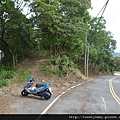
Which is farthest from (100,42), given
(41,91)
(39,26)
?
(41,91)

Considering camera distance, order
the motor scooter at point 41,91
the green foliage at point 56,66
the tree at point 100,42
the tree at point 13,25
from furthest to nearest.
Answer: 1. the tree at point 100,42
2. the green foliage at point 56,66
3. the tree at point 13,25
4. the motor scooter at point 41,91

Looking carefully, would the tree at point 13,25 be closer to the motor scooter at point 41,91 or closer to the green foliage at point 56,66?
the green foliage at point 56,66

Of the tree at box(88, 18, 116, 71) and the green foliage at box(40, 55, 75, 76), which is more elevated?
the tree at box(88, 18, 116, 71)

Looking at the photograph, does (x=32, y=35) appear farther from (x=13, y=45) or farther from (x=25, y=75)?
(x=25, y=75)

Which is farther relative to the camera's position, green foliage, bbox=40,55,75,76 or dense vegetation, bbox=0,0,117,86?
green foliage, bbox=40,55,75,76

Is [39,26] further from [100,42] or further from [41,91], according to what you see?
[100,42]

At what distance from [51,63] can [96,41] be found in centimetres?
1860

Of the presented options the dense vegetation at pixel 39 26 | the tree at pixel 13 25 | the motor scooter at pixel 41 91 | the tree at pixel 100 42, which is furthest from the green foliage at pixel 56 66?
the tree at pixel 100 42

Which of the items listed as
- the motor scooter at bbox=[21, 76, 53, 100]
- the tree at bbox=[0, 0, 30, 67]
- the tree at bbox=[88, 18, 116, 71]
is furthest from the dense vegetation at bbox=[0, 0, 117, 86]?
the tree at bbox=[88, 18, 116, 71]

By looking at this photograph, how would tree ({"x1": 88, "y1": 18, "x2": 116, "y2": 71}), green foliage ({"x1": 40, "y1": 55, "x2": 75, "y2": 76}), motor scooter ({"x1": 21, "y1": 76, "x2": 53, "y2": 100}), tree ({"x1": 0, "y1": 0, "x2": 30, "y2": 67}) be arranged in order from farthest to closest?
tree ({"x1": 88, "y1": 18, "x2": 116, "y2": 71})
green foliage ({"x1": 40, "y1": 55, "x2": 75, "y2": 76})
tree ({"x1": 0, "y1": 0, "x2": 30, "y2": 67})
motor scooter ({"x1": 21, "y1": 76, "x2": 53, "y2": 100})

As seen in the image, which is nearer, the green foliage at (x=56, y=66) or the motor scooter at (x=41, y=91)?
the motor scooter at (x=41, y=91)

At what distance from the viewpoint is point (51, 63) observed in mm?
19703

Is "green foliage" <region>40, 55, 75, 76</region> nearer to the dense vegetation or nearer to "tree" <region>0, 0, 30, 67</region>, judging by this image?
the dense vegetation

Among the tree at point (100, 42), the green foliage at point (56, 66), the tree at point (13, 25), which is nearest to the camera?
the tree at point (13, 25)
